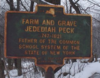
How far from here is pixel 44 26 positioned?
3.61 metres

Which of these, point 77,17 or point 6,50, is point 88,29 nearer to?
point 77,17

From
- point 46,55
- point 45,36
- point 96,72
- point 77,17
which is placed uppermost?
point 77,17

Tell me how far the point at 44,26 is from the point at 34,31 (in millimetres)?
208

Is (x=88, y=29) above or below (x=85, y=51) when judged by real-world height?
above

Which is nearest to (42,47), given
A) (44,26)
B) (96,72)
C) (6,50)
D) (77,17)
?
(44,26)

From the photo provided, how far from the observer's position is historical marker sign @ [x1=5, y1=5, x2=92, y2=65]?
3555mm

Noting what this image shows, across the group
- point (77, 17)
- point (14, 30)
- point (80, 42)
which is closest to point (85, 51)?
point (80, 42)

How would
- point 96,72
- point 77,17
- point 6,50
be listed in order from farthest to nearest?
point 96,72, point 77,17, point 6,50

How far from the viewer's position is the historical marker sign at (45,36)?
355 cm

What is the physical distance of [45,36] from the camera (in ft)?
11.8

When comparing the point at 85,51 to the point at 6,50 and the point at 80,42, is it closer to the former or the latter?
the point at 80,42

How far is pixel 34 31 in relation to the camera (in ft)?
11.7

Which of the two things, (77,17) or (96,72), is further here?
(96,72)

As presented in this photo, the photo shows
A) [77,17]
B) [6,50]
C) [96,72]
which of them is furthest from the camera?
[96,72]
